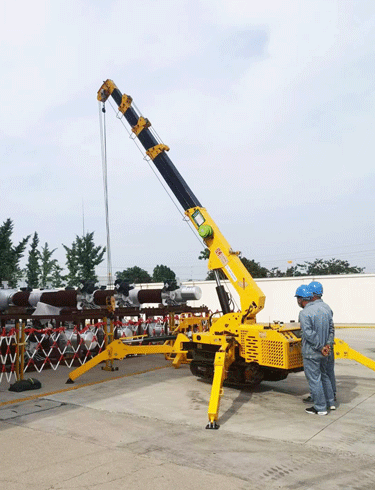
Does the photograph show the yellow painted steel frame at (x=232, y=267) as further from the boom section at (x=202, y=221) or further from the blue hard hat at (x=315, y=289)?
the blue hard hat at (x=315, y=289)

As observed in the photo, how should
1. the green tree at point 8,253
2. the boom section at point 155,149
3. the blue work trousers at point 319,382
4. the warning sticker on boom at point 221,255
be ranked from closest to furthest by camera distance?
the blue work trousers at point 319,382 → the warning sticker on boom at point 221,255 → the boom section at point 155,149 → the green tree at point 8,253

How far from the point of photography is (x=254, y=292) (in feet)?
31.8

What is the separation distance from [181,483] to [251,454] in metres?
1.14

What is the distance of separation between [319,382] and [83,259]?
34.8m

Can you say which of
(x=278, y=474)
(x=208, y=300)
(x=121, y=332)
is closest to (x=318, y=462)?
(x=278, y=474)

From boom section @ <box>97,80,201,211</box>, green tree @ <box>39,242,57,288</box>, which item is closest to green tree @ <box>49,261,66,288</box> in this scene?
green tree @ <box>39,242,57,288</box>

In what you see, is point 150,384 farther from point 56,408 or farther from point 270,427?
point 270,427

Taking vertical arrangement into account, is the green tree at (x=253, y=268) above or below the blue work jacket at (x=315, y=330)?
above

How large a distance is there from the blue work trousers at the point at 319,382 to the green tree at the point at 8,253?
842 inches

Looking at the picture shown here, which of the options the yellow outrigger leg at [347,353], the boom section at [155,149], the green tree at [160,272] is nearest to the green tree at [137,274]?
the green tree at [160,272]

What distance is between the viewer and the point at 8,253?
1025 inches

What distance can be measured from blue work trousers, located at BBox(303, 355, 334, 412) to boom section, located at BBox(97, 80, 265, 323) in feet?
6.83

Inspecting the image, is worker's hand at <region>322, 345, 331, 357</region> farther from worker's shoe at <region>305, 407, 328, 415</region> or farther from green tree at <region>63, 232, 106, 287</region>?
green tree at <region>63, 232, 106, 287</region>

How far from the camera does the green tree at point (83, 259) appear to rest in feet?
132
